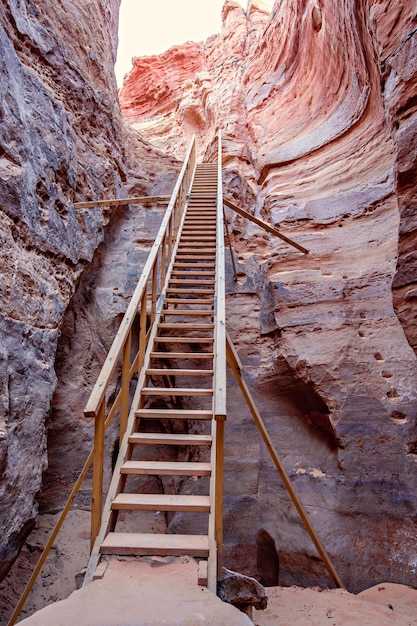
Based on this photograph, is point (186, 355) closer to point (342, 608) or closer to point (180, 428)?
point (342, 608)

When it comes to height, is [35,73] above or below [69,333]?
above

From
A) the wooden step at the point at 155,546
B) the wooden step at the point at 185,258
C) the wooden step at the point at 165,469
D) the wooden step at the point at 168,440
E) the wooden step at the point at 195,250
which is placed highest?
the wooden step at the point at 195,250

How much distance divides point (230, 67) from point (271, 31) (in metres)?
2.30


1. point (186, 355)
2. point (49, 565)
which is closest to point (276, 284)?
point (186, 355)

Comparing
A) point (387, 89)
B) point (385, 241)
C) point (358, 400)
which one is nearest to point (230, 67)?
point (385, 241)

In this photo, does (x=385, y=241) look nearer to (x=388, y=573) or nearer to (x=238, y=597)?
(x=388, y=573)

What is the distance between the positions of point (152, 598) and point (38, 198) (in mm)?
5094

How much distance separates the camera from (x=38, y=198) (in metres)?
5.75

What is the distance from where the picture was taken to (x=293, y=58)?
1233 cm

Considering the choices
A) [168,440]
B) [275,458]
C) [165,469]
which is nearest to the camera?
[165,469]

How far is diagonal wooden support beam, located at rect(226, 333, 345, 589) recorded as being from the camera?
4.33m

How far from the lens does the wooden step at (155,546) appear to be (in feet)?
9.17

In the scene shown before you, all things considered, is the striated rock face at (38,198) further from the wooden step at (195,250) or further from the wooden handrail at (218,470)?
the wooden handrail at (218,470)

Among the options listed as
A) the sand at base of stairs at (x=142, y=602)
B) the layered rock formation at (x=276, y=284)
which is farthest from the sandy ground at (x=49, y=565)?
the sand at base of stairs at (x=142, y=602)
